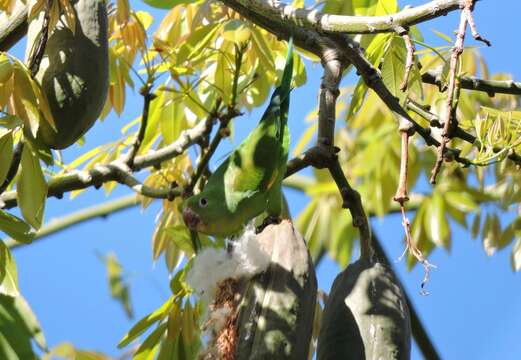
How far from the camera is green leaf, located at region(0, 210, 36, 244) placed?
2.03 m

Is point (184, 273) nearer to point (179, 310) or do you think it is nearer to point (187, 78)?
point (179, 310)

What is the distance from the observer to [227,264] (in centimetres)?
190

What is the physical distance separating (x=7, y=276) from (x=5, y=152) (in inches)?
11.5

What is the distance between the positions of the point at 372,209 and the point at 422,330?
1.17 m

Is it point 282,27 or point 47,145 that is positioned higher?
point 282,27

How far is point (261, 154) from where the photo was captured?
1975mm

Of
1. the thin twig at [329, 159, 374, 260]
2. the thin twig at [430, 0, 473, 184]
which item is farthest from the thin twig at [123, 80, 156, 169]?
the thin twig at [430, 0, 473, 184]

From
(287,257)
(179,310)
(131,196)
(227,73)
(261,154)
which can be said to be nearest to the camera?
(287,257)

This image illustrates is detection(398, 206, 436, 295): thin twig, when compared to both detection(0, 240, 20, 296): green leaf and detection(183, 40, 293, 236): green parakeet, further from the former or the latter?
detection(0, 240, 20, 296): green leaf

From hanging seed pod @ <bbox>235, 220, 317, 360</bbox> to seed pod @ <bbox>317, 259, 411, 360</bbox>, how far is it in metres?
0.07

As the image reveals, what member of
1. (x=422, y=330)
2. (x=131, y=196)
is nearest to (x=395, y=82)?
(x=422, y=330)

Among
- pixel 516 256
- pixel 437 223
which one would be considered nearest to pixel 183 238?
pixel 516 256

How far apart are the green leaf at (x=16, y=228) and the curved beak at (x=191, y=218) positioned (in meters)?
0.34

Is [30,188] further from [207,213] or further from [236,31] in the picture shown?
[236,31]
